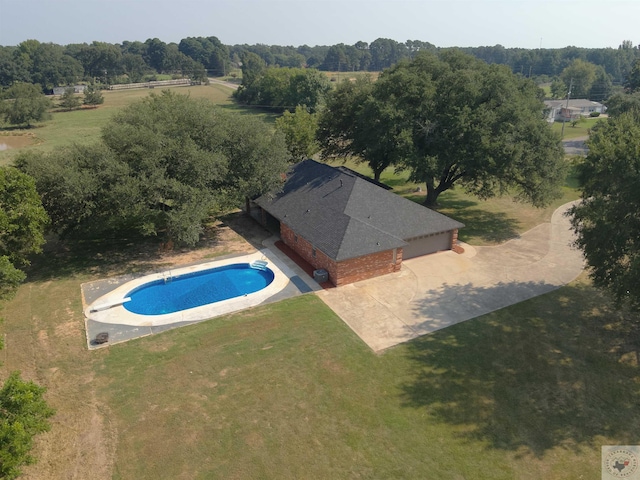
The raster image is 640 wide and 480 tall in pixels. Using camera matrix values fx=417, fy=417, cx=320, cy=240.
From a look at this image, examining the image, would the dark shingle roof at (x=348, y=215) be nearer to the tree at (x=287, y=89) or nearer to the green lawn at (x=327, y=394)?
the green lawn at (x=327, y=394)

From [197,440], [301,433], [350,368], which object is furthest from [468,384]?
[197,440]

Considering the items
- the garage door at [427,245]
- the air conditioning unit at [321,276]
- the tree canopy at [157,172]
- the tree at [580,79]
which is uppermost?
the tree at [580,79]

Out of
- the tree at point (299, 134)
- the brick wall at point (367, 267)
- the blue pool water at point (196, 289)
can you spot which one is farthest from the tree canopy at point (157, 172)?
the tree at point (299, 134)

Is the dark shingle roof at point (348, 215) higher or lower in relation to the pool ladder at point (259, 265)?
higher

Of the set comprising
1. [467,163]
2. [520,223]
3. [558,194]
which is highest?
[467,163]

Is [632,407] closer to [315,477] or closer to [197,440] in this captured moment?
[315,477]
